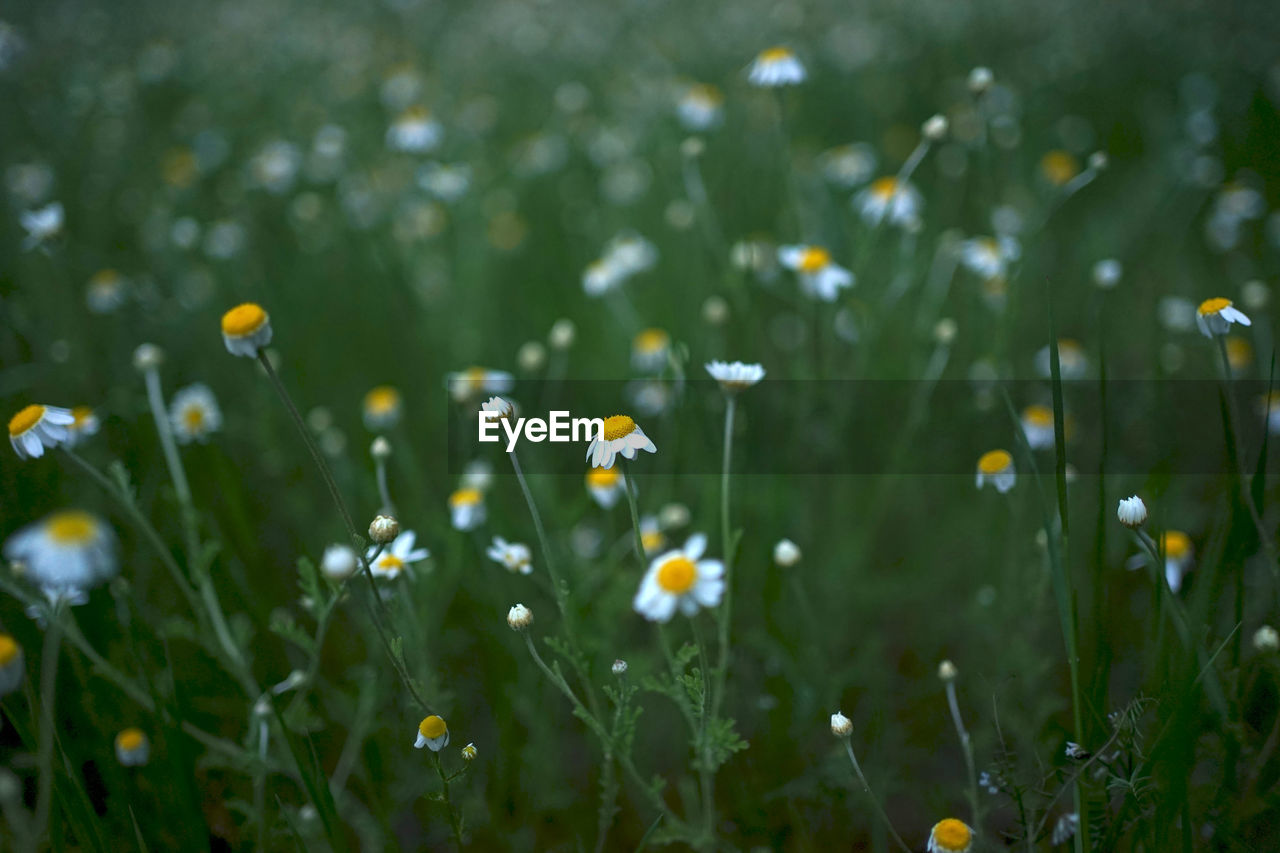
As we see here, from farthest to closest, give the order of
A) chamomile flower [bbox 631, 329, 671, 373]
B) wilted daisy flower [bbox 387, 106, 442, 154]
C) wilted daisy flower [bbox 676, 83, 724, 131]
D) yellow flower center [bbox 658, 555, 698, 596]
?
wilted daisy flower [bbox 387, 106, 442, 154], wilted daisy flower [bbox 676, 83, 724, 131], chamomile flower [bbox 631, 329, 671, 373], yellow flower center [bbox 658, 555, 698, 596]

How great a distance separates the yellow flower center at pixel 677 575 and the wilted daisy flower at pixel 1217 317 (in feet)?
3.23

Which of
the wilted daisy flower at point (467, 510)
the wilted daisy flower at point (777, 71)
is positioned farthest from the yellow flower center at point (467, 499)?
the wilted daisy flower at point (777, 71)

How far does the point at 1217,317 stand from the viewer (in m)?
1.30

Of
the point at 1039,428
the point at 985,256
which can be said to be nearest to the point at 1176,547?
the point at 1039,428

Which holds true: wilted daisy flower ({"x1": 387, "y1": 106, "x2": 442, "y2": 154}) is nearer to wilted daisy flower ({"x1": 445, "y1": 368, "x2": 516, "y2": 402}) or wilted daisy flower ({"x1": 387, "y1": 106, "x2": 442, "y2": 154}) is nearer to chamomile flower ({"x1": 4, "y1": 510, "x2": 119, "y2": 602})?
wilted daisy flower ({"x1": 445, "y1": 368, "x2": 516, "y2": 402})

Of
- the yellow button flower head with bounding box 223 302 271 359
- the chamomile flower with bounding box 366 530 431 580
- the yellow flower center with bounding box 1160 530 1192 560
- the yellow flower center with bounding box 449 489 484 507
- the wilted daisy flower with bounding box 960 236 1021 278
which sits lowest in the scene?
the yellow flower center with bounding box 1160 530 1192 560

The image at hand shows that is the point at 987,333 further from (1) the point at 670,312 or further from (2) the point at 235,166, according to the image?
(2) the point at 235,166

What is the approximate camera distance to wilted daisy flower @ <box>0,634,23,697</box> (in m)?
0.97

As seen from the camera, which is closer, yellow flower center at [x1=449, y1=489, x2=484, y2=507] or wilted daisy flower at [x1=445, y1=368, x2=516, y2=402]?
yellow flower center at [x1=449, y1=489, x2=484, y2=507]

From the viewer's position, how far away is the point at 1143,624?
186 cm

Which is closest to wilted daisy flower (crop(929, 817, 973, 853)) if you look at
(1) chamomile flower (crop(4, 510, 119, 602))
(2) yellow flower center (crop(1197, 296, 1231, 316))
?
(2) yellow flower center (crop(1197, 296, 1231, 316))

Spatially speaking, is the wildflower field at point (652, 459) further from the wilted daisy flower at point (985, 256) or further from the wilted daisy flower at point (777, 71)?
the wilted daisy flower at point (985, 256)

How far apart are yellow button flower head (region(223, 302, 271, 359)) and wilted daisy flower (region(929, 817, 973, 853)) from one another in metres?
1.22

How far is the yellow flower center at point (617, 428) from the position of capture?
3.59 ft
